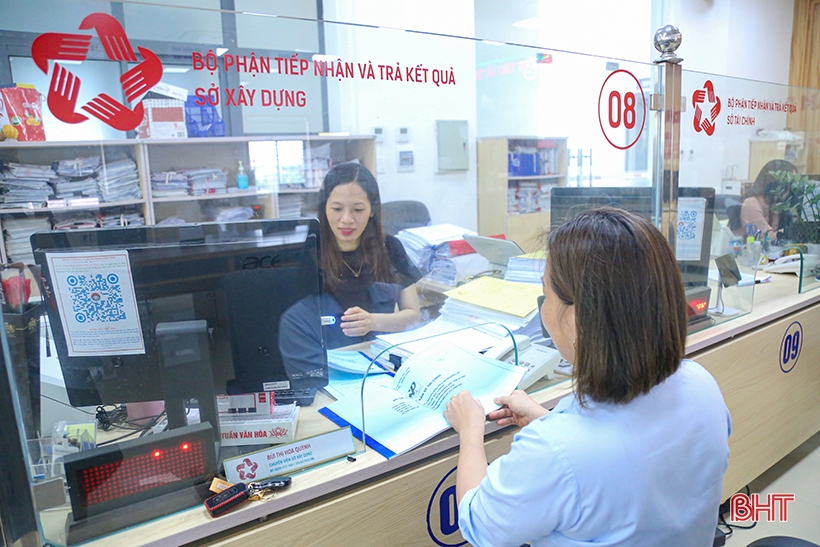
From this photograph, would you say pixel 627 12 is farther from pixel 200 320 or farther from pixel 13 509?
pixel 13 509

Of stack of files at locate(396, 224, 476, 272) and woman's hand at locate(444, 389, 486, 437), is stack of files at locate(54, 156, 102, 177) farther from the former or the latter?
woman's hand at locate(444, 389, 486, 437)

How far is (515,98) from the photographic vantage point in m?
4.59

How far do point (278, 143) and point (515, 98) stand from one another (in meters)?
2.23

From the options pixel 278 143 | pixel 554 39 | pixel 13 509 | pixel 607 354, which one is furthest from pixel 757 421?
pixel 554 39

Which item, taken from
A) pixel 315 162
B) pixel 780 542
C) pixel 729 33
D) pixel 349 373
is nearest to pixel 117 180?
pixel 315 162

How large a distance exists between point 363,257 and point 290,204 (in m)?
1.71

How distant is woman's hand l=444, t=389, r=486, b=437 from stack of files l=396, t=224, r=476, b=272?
3.38 ft

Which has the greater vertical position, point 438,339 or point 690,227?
point 690,227

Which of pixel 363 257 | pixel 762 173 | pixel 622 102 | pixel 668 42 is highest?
pixel 668 42

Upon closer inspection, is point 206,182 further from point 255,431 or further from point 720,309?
point 720,309

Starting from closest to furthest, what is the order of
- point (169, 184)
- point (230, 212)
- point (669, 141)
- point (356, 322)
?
point (356, 322)
point (669, 141)
point (169, 184)
point (230, 212)

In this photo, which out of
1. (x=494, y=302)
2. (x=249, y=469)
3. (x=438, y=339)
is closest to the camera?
(x=249, y=469)

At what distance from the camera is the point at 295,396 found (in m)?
1.18

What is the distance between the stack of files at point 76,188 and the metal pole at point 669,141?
8.60ft
